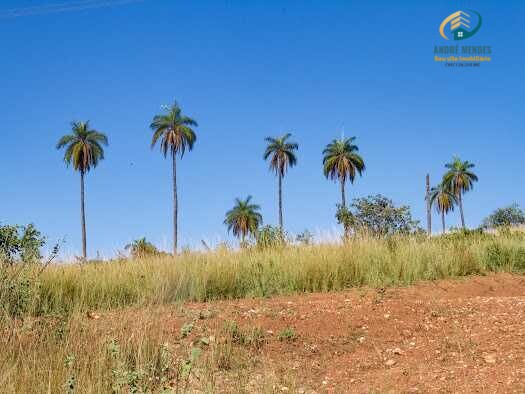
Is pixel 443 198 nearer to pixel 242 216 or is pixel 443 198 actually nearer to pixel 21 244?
pixel 242 216

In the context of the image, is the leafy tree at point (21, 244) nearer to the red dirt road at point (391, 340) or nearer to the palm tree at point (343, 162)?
the red dirt road at point (391, 340)

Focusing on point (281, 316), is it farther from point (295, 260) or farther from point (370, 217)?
point (370, 217)

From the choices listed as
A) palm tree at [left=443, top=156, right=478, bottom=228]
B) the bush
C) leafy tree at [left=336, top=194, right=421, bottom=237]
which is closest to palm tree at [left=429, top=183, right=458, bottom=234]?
palm tree at [left=443, top=156, right=478, bottom=228]

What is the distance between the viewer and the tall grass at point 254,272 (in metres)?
8.38

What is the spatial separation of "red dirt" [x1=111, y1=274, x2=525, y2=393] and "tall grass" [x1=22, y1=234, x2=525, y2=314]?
0.65m

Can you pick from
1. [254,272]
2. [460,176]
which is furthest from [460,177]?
[254,272]

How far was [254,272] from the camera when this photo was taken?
9.28m

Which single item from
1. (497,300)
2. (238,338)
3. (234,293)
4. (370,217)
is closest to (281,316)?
(238,338)

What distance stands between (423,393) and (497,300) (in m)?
3.52

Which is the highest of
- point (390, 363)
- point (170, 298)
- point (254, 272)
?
point (254, 272)

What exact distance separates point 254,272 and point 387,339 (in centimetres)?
333

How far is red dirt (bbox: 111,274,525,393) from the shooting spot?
4.82 m

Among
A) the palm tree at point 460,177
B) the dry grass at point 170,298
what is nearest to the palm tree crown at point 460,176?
the palm tree at point 460,177

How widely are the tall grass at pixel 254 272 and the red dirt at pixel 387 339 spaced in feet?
2.14
